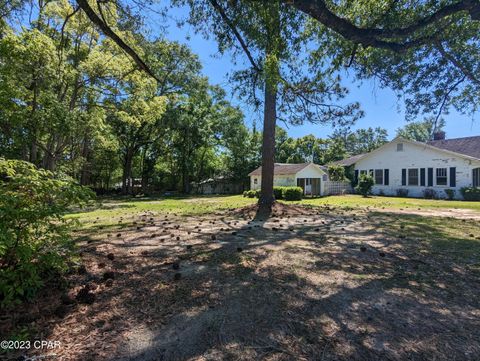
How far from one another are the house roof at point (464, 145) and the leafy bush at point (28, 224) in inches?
997

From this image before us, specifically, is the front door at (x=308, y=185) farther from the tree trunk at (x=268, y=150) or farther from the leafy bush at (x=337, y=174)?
the tree trunk at (x=268, y=150)

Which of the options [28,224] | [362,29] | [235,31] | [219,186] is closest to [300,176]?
[219,186]

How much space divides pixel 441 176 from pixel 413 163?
2.14m

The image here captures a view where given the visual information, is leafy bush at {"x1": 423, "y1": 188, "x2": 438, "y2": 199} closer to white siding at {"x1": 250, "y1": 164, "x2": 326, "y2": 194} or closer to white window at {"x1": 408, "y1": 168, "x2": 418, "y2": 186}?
white window at {"x1": 408, "y1": 168, "x2": 418, "y2": 186}

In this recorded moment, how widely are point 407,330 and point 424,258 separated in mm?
2511

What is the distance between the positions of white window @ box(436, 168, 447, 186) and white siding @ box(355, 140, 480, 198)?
224 millimetres

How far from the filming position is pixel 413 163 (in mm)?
21000

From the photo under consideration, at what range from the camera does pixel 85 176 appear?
92.8 ft

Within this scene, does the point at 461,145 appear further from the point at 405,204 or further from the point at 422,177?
the point at 405,204

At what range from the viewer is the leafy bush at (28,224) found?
2.19 meters

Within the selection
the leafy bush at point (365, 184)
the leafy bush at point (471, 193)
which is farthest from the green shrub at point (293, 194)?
the leafy bush at point (471, 193)

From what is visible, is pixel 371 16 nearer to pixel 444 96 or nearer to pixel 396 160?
pixel 444 96

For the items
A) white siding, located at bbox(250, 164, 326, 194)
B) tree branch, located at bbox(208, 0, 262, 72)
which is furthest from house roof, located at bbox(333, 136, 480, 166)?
tree branch, located at bbox(208, 0, 262, 72)

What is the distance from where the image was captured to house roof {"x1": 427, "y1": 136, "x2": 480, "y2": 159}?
20.0 metres
